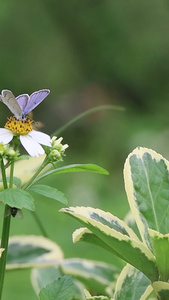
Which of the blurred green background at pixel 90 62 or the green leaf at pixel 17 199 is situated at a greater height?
the blurred green background at pixel 90 62

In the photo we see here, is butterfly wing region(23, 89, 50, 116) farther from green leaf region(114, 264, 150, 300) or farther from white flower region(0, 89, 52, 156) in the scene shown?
green leaf region(114, 264, 150, 300)

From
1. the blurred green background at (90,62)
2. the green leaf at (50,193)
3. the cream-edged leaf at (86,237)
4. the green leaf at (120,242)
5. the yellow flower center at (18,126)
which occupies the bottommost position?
the cream-edged leaf at (86,237)

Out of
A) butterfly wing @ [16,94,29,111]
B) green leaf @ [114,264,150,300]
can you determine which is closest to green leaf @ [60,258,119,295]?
green leaf @ [114,264,150,300]

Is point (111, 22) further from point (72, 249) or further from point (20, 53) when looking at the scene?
point (72, 249)

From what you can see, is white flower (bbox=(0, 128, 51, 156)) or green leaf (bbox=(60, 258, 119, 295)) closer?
white flower (bbox=(0, 128, 51, 156))

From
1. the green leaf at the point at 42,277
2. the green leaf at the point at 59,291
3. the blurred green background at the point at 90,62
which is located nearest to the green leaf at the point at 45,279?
the green leaf at the point at 42,277

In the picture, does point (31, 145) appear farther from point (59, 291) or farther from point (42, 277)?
point (42, 277)

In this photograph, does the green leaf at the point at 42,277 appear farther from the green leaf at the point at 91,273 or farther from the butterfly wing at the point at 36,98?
the butterfly wing at the point at 36,98
